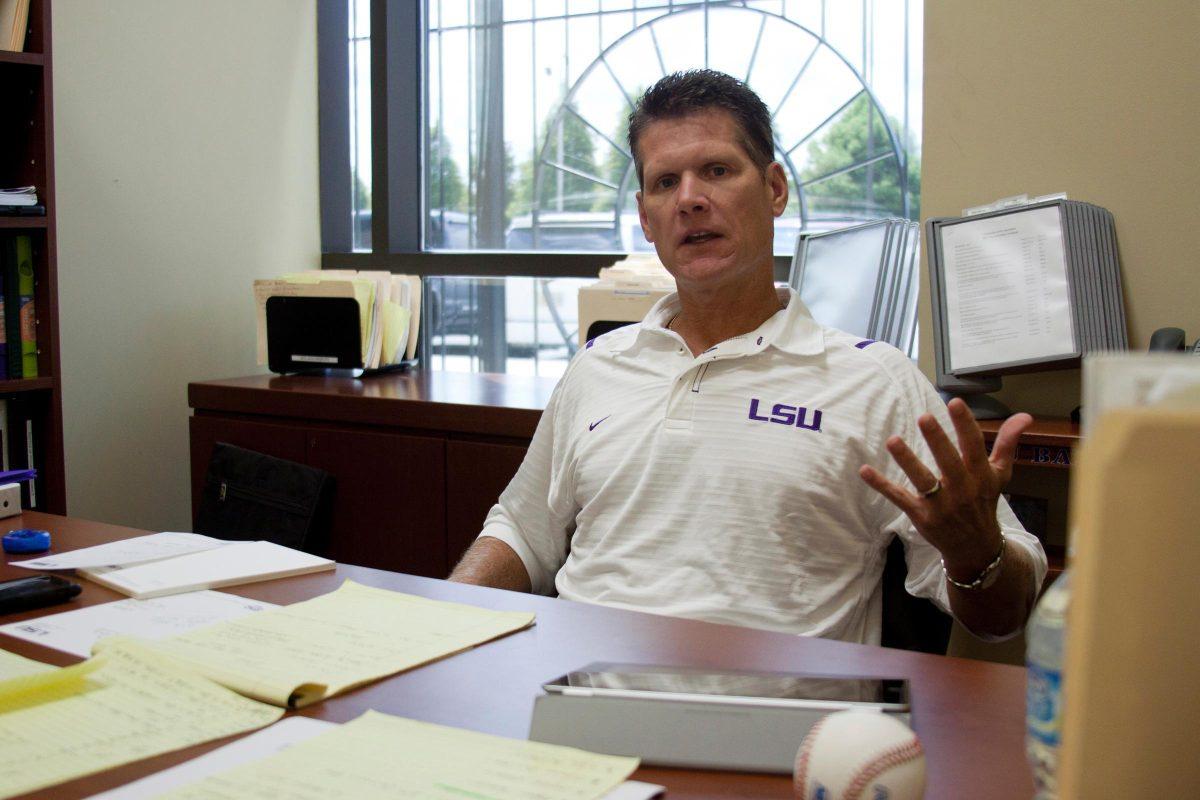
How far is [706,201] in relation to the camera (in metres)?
1.75

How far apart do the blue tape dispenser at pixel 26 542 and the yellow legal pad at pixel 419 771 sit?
850 millimetres

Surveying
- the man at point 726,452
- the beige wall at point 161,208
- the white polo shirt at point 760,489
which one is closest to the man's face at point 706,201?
the man at point 726,452

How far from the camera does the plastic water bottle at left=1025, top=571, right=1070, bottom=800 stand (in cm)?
55

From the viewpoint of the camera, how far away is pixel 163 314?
336cm

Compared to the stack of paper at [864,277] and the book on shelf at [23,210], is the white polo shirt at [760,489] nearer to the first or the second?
the stack of paper at [864,277]

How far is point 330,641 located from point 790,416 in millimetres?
727

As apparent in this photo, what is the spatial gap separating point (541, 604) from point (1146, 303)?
1.46 meters

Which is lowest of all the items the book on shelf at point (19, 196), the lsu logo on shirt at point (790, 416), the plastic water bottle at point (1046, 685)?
the plastic water bottle at point (1046, 685)

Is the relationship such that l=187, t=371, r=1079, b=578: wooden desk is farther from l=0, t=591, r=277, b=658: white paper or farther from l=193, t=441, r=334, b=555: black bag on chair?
l=0, t=591, r=277, b=658: white paper

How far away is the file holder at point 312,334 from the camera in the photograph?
315cm

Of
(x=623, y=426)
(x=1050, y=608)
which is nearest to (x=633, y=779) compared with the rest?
(x=1050, y=608)

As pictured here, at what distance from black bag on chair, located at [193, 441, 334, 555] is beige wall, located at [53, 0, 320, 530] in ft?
2.30

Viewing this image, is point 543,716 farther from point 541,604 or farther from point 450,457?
point 450,457

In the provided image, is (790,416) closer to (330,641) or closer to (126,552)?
(330,641)
